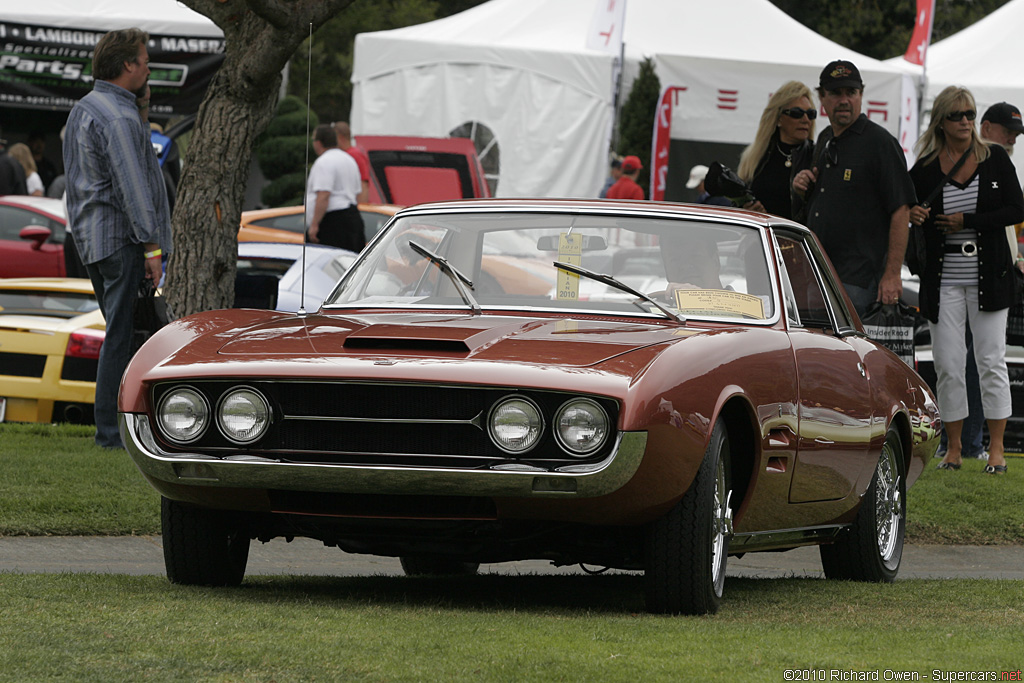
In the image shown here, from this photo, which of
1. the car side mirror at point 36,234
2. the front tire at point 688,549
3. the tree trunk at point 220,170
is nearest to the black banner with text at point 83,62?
the car side mirror at point 36,234

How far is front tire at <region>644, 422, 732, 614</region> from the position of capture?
470 cm

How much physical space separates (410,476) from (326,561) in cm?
259

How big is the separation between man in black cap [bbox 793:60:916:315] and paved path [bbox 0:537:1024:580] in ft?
5.22

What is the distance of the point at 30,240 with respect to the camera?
51.4ft

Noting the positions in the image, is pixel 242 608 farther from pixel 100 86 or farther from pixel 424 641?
pixel 100 86

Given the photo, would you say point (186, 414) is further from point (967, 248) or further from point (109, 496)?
point (967, 248)

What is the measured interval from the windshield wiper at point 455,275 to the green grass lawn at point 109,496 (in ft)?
7.08

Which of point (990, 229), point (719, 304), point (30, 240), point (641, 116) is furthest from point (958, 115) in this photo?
point (641, 116)

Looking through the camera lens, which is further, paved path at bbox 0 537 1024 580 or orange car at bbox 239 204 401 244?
orange car at bbox 239 204 401 244

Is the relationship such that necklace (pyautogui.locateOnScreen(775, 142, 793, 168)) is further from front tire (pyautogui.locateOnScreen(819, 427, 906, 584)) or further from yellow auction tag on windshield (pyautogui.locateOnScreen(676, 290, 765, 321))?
yellow auction tag on windshield (pyautogui.locateOnScreen(676, 290, 765, 321))

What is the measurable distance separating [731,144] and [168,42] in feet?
25.8

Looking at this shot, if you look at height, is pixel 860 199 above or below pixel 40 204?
above

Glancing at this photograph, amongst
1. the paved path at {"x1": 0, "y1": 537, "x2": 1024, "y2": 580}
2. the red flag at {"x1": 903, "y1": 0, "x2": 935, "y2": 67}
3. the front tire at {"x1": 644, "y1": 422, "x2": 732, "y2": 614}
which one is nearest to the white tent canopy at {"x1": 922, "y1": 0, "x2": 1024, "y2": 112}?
the red flag at {"x1": 903, "y1": 0, "x2": 935, "y2": 67}

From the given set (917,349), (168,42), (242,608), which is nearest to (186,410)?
(242,608)
